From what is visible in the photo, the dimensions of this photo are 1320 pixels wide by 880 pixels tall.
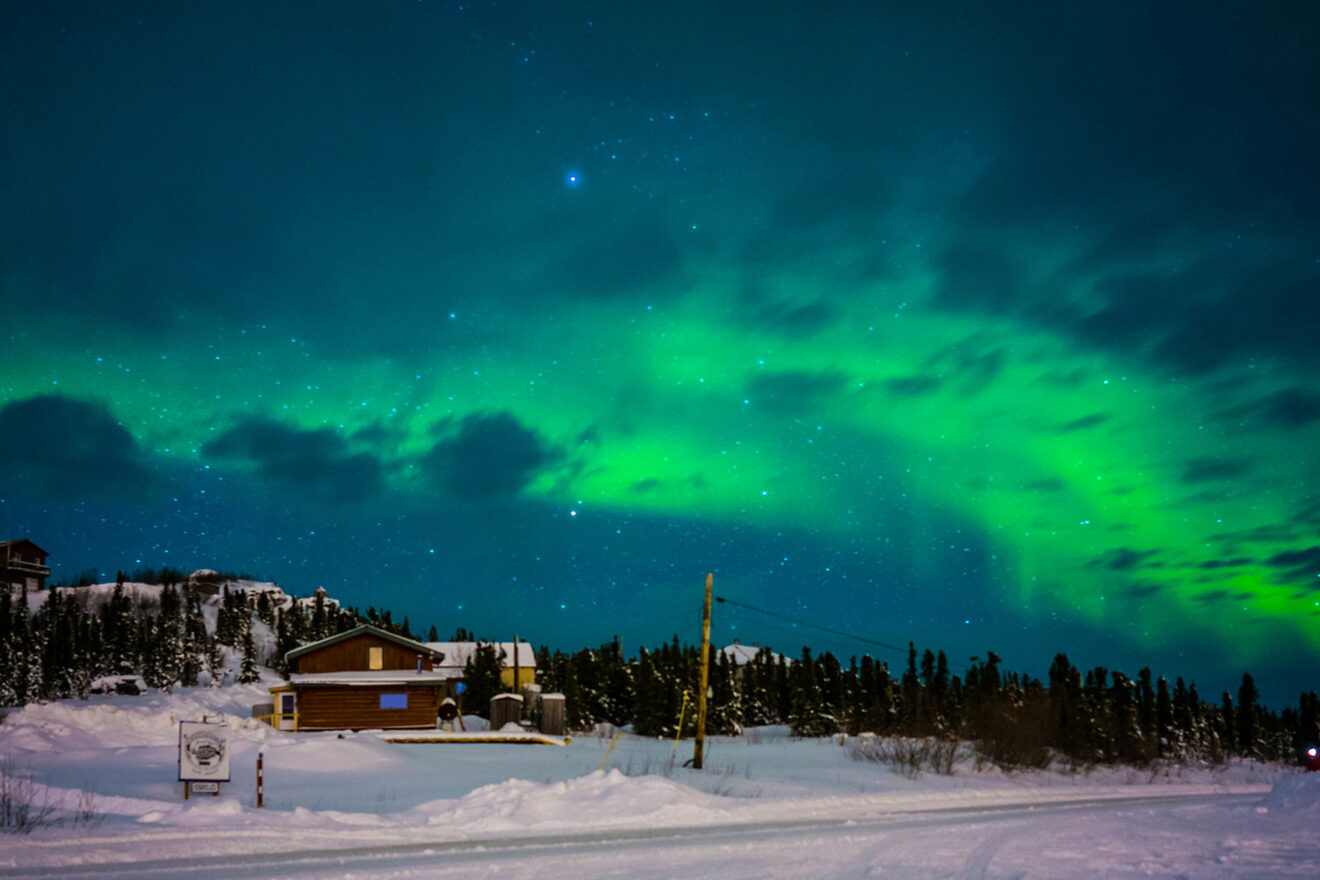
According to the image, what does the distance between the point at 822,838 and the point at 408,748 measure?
22.7 m

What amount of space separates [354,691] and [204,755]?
99.0 feet

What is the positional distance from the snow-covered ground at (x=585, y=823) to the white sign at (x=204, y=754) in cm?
51

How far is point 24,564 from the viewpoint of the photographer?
116938 mm

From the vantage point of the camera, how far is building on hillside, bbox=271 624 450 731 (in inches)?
1825

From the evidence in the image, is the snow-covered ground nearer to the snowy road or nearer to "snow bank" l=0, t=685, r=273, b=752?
the snowy road

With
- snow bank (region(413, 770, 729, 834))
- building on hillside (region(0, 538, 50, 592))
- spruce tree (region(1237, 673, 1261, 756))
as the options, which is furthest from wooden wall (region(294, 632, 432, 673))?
building on hillside (region(0, 538, 50, 592))

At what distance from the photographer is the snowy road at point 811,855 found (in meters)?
10.8

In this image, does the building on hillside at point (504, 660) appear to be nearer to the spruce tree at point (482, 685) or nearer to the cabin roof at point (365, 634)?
the spruce tree at point (482, 685)

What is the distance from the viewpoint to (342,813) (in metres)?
16.7

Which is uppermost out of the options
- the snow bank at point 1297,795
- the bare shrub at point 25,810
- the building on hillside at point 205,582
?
the building on hillside at point 205,582

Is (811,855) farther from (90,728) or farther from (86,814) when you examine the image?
(90,728)

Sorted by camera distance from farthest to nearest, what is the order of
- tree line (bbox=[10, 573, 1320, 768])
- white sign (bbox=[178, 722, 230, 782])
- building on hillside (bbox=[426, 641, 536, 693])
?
building on hillside (bbox=[426, 641, 536, 693]) < tree line (bbox=[10, 573, 1320, 768]) < white sign (bbox=[178, 722, 230, 782])

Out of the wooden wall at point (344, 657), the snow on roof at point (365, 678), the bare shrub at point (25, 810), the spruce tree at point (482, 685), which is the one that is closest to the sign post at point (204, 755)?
the bare shrub at point (25, 810)

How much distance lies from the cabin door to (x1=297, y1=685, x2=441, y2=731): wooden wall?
0.44m
